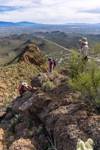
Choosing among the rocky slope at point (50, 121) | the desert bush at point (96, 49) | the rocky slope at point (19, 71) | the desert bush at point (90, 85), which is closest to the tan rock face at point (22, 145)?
the rocky slope at point (50, 121)

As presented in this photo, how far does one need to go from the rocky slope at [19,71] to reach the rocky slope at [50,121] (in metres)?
6.02

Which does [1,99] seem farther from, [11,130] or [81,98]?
[81,98]

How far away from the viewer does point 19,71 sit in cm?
3209

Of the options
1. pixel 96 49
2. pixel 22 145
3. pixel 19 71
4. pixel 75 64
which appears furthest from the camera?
pixel 19 71

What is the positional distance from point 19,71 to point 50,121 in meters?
17.2

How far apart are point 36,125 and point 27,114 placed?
0.89m

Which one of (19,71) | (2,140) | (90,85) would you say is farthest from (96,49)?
(19,71)

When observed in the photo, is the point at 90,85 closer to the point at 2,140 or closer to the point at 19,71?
the point at 2,140

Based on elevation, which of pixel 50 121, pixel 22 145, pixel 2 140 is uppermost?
pixel 50 121

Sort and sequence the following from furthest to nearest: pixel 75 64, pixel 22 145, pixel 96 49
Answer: pixel 75 64 → pixel 96 49 → pixel 22 145

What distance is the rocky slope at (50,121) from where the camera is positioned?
13281 millimetres

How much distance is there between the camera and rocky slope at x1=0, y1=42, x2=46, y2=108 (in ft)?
90.8

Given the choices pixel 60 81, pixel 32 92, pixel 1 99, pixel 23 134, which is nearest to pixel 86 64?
pixel 60 81

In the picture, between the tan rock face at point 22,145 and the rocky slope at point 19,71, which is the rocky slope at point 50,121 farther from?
the rocky slope at point 19,71
